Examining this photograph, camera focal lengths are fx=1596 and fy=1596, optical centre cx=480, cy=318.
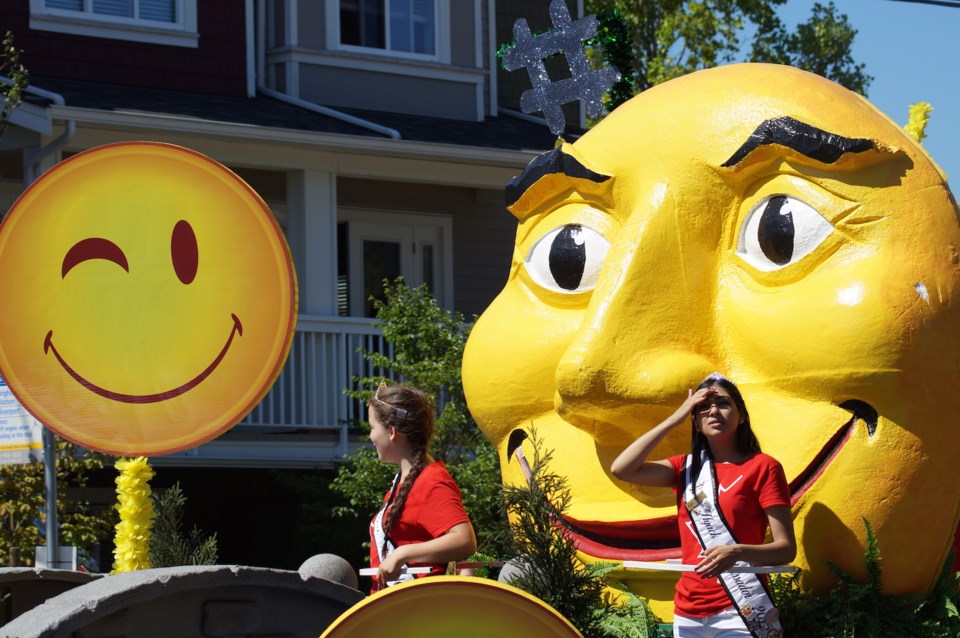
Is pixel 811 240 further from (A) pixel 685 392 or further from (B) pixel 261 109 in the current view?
(B) pixel 261 109

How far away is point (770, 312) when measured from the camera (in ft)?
17.0

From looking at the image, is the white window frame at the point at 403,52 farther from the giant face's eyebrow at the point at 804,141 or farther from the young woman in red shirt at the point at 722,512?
the young woman in red shirt at the point at 722,512

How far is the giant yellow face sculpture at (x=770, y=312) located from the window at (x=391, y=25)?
10.0 metres

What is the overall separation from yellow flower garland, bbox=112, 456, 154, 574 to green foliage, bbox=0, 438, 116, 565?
3719 millimetres

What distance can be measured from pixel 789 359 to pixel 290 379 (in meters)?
7.86

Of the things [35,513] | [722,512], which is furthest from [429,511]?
[35,513]

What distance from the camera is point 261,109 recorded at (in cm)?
1380

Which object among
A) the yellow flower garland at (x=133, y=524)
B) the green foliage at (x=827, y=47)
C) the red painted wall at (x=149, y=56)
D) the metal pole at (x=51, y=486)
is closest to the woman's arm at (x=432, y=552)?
the yellow flower garland at (x=133, y=524)

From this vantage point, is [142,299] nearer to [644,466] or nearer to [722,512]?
[644,466]

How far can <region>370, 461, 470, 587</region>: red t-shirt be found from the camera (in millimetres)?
4434

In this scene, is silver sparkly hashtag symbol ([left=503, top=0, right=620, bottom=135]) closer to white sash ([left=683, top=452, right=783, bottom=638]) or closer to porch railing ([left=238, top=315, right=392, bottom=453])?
white sash ([left=683, top=452, right=783, bottom=638])

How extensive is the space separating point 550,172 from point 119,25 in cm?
894

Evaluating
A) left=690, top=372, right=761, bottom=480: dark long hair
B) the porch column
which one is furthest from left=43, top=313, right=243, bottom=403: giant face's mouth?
the porch column

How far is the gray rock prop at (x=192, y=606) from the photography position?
3820 mm
